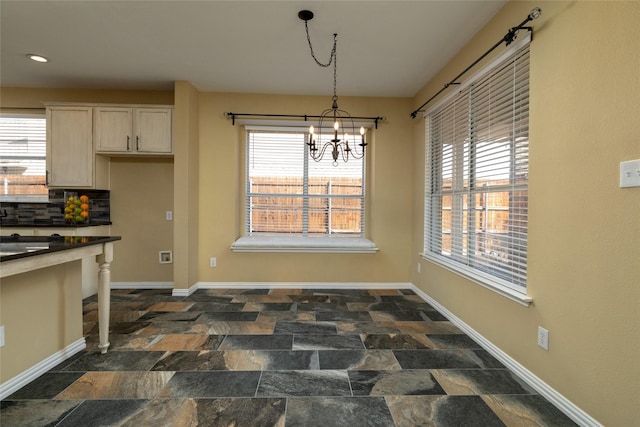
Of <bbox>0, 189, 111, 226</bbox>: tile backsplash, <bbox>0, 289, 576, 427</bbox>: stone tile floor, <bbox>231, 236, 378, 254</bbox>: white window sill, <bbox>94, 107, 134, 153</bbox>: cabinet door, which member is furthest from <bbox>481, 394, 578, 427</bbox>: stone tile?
<bbox>0, 189, 111, 226</bbox>: tile backsplash

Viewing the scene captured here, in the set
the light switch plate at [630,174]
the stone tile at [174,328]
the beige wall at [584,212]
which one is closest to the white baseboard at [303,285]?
the stone tile at [174,328]

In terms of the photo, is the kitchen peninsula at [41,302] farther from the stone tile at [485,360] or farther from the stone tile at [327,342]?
the stone tile at [485,360]

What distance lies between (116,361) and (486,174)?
319 centimetres

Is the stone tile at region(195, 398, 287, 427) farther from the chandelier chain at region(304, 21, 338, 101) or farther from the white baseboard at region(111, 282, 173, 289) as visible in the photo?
the white baseboard at region(111, 282, 173, 289)

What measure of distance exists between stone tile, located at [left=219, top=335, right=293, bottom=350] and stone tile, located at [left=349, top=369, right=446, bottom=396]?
0.65 m

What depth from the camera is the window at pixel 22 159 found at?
3.69 metres

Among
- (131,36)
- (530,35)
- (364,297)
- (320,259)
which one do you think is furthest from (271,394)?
(131,36)

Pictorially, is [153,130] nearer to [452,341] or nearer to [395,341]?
[395,341]

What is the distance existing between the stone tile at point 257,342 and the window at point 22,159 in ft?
11.0

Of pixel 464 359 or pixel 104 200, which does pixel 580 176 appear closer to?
pixel 464 359

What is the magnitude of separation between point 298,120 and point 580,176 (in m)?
3.06

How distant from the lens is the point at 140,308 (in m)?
3.14

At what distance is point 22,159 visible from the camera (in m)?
3.71

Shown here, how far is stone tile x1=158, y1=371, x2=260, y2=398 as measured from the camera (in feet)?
5.69
